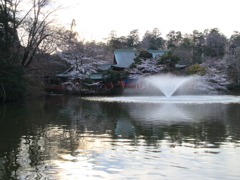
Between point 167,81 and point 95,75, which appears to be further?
point 95,75

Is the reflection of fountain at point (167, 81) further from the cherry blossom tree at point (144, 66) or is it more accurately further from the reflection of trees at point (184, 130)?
the reflection of trees at point (184, 130)

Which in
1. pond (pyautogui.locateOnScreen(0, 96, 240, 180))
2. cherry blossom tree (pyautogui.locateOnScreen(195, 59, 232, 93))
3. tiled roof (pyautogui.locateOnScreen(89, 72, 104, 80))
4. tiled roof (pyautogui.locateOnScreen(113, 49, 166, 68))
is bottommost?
pond (pyautogui.locateOnScreen(0, 96, 240, 180))

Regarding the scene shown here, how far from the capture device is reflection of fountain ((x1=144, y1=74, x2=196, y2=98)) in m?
32.4

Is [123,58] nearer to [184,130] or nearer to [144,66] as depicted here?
[144,66]

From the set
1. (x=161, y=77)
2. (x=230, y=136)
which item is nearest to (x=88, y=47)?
(x=161, y=77)

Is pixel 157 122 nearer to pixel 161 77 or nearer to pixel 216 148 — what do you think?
pixel 216 148

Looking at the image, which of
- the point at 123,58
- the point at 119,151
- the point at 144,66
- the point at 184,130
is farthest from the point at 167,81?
the point at 119,151

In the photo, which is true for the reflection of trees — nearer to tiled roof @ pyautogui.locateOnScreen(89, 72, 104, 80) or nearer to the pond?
the pond

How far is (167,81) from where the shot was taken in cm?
3297

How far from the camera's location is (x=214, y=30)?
56.4m

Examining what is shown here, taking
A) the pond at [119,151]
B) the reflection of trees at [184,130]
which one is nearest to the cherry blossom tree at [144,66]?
the reflection of trees at [184,130]

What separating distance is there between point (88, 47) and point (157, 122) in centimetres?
2949

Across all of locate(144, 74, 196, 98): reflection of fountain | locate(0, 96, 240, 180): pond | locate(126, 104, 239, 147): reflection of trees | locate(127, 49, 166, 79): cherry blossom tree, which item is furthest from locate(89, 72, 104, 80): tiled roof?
locate(0, 96, 240, 180): pond

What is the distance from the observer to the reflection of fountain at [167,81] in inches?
1274
